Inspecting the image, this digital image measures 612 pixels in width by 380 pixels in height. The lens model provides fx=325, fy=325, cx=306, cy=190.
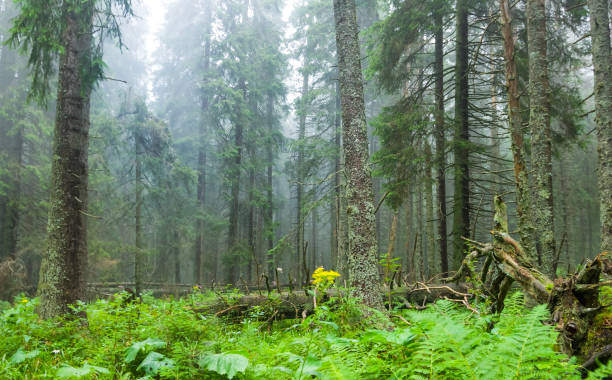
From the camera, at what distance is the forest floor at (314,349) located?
124 centimetres

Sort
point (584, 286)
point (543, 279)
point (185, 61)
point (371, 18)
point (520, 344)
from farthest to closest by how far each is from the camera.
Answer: point (185, 61), point (371, 18), point (543, 279), point (584, 286), point (520, 344)

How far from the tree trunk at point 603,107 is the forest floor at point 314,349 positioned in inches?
182

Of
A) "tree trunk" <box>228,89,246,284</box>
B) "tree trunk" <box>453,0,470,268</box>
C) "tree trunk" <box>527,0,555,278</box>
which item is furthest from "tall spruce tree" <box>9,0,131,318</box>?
"tree trunk" <box>228,89,246,284</box>

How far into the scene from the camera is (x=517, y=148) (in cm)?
591

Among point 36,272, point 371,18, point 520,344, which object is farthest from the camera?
point 371,18

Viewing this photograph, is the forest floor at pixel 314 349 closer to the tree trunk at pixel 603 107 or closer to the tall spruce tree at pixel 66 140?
the tall spruce tree at pixel 66 140

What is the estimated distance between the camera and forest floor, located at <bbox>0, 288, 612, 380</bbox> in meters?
1.24

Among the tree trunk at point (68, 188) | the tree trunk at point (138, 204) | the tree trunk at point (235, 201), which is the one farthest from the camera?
the tree trunk at point (235, 201)

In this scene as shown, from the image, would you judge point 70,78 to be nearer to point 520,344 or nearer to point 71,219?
point 71,219

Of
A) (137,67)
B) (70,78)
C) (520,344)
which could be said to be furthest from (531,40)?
(137,67)

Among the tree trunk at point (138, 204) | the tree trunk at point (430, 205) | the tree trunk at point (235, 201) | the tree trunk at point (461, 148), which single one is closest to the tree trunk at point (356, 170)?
the tree trunk at point (461, 148)

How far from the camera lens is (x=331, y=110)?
18781mm

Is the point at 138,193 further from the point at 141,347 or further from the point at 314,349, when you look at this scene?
the point at 314,349

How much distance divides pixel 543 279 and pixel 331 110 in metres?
17.4
